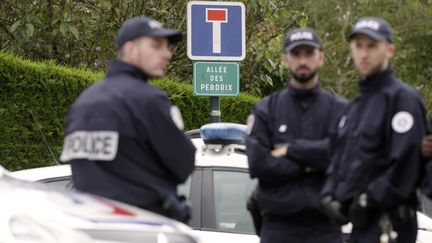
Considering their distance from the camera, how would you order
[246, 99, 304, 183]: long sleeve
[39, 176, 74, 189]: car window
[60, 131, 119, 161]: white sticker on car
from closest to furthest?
[60, 131, 119, 161]: white sticker on car, [246, 99, 304, 183]: long sleeve, [39, 176, 74, 189]: car window

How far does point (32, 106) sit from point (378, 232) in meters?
5.52

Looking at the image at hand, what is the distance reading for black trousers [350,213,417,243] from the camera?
5.21 meters

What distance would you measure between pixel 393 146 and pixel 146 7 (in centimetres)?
848

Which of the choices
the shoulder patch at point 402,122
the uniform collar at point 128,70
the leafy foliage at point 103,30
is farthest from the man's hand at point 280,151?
the leafy foliage at point 103,30

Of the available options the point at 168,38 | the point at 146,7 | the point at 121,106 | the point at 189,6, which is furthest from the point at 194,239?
the point at 146,7

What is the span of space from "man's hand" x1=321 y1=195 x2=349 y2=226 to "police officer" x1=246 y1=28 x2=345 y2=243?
0.34 m

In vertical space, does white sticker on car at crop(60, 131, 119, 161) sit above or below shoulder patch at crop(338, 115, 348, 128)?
below

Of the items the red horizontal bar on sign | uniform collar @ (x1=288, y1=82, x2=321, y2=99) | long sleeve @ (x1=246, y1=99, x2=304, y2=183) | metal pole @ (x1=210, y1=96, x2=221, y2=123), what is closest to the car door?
long sleeve @ (x1=246, y1=99, x2=304, y2=183)

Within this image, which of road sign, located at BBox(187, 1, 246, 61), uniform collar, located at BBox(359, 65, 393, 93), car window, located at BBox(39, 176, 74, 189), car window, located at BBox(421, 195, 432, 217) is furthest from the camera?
road sign, located at BBox(187, 1, 246, 61)

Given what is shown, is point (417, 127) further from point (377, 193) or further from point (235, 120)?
point (235, 120)

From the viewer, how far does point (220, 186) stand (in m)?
6.98

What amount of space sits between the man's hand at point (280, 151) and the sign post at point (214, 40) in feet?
13.3

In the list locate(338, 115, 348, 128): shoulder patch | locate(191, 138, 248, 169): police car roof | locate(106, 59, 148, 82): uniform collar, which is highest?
locate(106, 59, 148, 82): uniform collar

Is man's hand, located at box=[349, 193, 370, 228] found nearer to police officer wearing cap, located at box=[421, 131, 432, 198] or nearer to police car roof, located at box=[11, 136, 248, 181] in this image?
police officer wearing cap, located at box=[421, 131, 432, 198]
